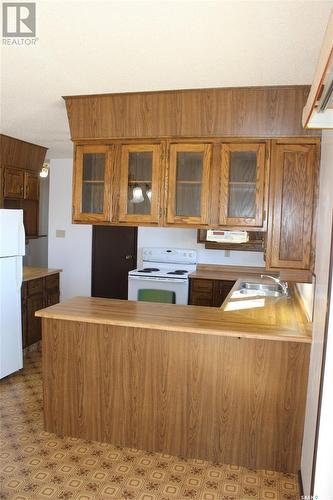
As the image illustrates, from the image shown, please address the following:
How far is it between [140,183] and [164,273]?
7.08 feet

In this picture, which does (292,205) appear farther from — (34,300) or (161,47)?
(34,300)

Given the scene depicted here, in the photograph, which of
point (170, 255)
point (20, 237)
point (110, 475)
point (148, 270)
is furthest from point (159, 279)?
point (110, 475)

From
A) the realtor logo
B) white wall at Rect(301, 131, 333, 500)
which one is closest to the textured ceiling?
the realtor logo

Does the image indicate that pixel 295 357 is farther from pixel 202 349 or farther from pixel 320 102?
pixel 320 102

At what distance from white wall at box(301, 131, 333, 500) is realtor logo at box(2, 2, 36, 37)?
1.58m

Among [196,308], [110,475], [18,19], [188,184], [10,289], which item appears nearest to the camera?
[18,19]

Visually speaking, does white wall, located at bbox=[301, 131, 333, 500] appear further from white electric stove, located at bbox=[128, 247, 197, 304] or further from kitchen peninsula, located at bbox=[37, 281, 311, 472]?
white electric stove, located at bbox=[128, 247, 197, 304]

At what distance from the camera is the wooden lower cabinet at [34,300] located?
4395 millimetres

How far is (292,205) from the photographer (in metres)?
2.72

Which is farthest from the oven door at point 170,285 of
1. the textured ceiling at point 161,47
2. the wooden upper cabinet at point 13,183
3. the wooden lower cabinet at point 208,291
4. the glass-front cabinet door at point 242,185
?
the textured ceiling at point 161,47

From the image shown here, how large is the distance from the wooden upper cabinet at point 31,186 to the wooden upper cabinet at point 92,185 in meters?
1.62

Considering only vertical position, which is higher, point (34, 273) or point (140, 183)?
point (140, 183)

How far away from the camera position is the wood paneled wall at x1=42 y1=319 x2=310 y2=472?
2545 millimetres

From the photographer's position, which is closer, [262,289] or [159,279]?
[262,289]
